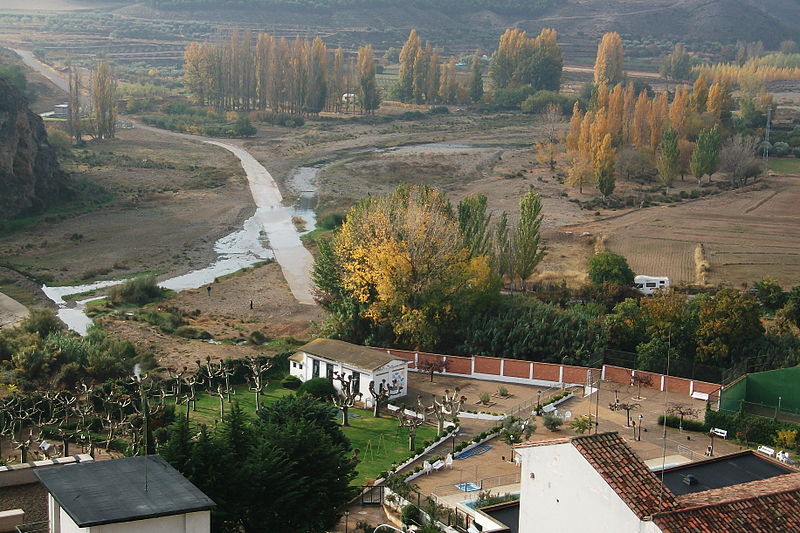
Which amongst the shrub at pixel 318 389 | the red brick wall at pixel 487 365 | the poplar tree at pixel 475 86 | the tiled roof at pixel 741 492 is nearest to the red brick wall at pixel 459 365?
the red brick wall at pixel 487 365

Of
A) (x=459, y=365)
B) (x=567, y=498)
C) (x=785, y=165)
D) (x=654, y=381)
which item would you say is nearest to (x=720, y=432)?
(x=654, y=381)

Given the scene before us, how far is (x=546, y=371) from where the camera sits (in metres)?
40.2

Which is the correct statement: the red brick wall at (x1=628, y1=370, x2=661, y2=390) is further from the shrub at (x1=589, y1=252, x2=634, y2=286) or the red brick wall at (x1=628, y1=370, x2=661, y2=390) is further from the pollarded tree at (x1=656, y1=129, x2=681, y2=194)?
the pollarded tree at (x1=656, y1=129, x2=681, y2=194)

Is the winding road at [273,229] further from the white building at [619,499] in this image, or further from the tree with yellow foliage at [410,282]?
the white building at [619,499]

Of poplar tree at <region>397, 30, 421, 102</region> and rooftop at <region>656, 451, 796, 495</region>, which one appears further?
poplar tree at <region>397, 30, 421, 102</region>

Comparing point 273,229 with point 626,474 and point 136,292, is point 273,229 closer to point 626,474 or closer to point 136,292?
point 136,292

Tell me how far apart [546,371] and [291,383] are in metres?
8.88

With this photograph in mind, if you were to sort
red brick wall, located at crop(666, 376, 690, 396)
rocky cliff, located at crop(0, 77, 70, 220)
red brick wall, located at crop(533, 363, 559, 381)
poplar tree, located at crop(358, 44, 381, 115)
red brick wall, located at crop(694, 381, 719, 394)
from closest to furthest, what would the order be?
red brick wall, located at crop(694, 381, 719, 394)
red brick wall, located at crop(666, 376, 690, 396)
red brick wall, located at crop(533, 363, 559, 381)
rocky cliff, located at crop(0, 77, 70, 220)
poplar tree, located at crop(358, 44, 381, 115)

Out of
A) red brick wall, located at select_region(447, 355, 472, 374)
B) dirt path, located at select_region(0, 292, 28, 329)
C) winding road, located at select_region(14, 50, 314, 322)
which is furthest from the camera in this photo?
winding road, located at select_region(14, 50, 314, 322)

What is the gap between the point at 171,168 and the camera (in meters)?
86.9

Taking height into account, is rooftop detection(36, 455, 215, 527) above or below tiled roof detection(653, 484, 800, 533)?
above

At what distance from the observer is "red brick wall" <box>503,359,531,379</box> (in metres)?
40.4

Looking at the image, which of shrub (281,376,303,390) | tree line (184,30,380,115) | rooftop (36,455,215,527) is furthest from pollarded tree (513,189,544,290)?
tree line (184,30,380,115)

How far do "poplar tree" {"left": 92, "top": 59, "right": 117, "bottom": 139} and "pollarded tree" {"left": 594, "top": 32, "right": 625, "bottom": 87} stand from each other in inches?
2337
